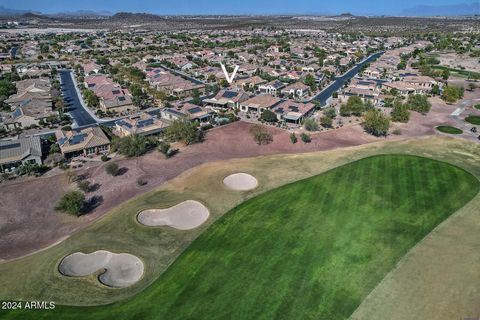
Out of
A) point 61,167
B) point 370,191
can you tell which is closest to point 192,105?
point 61,167

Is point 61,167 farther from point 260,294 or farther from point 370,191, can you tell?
point 370,191

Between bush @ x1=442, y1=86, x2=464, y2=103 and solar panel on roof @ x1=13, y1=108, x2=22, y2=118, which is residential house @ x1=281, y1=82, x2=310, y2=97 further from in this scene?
solar panel on roof @ x1=13, y1=108, x2=22, y2=118

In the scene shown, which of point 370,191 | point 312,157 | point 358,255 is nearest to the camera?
point 358,255

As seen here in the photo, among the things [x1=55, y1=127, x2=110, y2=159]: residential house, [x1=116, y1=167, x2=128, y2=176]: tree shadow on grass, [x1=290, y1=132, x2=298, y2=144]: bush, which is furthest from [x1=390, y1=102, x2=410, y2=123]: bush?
[x1=55, y1=127, x2=110, y2=159]: residential house

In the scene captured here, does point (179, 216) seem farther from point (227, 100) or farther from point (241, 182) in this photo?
point (227, 100)

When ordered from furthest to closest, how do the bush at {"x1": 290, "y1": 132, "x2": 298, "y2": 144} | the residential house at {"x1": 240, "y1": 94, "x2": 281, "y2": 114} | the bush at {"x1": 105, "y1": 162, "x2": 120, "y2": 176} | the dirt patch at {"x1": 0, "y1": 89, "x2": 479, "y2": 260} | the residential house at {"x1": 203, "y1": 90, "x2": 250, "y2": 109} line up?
the residential house at {"x1": 203, "y1": 90, "x2": 250, "y2": 109}, the residential house at {"x1": 240, "y1": 94, "x2": 281, "y2": 114}, the bush at {"x1": 290, "y1": 132, "x2": 298, "y2": 144}, the bush at {"x1": 105, "y1": 162, "x2": 120, "y2": 176}, the dirt patch at {"x1": 0, "y1": 89, "x2": 479, "y2": 260}

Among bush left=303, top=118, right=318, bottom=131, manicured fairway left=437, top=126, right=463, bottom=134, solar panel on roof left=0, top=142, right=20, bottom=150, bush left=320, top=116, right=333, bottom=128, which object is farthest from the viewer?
bush left=320, top=116, right=333, bottom=128

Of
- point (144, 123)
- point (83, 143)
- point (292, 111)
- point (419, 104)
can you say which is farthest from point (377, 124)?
point (83, 143)
